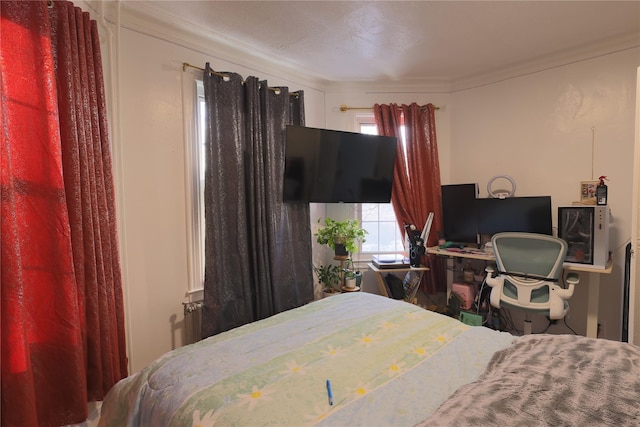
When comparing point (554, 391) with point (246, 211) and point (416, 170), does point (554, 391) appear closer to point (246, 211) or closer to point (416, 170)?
point (246, 211)

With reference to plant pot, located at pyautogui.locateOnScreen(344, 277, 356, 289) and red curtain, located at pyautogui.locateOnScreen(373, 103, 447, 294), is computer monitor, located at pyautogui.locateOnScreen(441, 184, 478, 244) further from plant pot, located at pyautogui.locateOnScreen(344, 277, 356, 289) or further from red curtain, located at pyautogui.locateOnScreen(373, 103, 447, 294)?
plant pot, located at pyautogui.locateOnScreen(344, 277, 356, 289)

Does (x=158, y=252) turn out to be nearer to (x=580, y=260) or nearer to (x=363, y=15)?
(x=363, y=15)

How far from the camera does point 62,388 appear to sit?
1667 millimetres

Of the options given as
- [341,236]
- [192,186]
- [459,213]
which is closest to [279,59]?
[192,186]

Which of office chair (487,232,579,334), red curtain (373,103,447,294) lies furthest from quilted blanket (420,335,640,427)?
red curtain (373,103,447,294)

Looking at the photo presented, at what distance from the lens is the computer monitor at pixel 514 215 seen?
2.77 meters

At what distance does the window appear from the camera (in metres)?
3.62

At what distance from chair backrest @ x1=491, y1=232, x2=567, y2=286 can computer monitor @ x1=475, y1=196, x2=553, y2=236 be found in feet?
1.28

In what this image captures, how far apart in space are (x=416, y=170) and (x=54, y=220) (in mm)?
2972

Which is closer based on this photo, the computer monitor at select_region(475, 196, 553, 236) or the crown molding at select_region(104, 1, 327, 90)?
the crown molding at select_region(104, 1, 327, 90)

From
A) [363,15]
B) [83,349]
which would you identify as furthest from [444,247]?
[83,349]

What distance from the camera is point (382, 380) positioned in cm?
115

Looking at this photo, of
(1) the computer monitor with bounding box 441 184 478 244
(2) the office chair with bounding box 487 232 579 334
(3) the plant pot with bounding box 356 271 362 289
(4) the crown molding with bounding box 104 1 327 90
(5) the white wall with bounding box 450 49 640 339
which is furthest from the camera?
(3) the plant pot with bounding box 356 271 362 289

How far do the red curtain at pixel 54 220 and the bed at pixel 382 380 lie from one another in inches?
Result: 21.7
